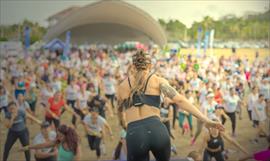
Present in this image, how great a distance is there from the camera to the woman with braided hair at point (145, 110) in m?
2.53

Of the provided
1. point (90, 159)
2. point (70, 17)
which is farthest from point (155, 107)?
point (70, 17)

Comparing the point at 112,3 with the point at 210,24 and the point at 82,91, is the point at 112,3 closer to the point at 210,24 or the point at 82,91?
the point at 82,91

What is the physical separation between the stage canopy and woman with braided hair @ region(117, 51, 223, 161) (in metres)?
32.9

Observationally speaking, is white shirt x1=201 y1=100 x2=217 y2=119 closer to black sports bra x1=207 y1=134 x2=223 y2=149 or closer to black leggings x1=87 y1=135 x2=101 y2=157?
black sports bra x1=207 y1=134 x2=223 y2=149

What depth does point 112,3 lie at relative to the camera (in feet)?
116

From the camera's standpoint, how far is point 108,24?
1924 inches

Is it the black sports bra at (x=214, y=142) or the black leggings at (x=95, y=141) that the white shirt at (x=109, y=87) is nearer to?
the black leggings at (x=95, y=141)

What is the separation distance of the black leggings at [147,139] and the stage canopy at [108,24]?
1306 inches

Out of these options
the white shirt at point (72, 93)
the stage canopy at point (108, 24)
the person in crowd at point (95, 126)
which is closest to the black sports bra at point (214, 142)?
the person in crowd at point (95, 126)

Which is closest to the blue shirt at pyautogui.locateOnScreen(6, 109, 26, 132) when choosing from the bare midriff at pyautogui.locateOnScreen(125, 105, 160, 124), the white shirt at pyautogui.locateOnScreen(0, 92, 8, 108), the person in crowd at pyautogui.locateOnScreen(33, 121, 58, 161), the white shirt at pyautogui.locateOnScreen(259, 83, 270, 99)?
the person in crowd at pyautogui.locateOnScreen(33, 121, 58, 161)

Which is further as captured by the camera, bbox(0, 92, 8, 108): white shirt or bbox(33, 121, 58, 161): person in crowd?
bbox(0, 92, 8, 108): white shirt

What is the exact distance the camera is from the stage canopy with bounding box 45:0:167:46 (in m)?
37.1

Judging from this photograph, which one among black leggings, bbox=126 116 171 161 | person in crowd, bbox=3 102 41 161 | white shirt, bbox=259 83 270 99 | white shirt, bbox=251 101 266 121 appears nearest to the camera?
black leggings, bbox=126 116 171 161

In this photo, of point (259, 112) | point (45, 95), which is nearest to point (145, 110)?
point (259, 112)
